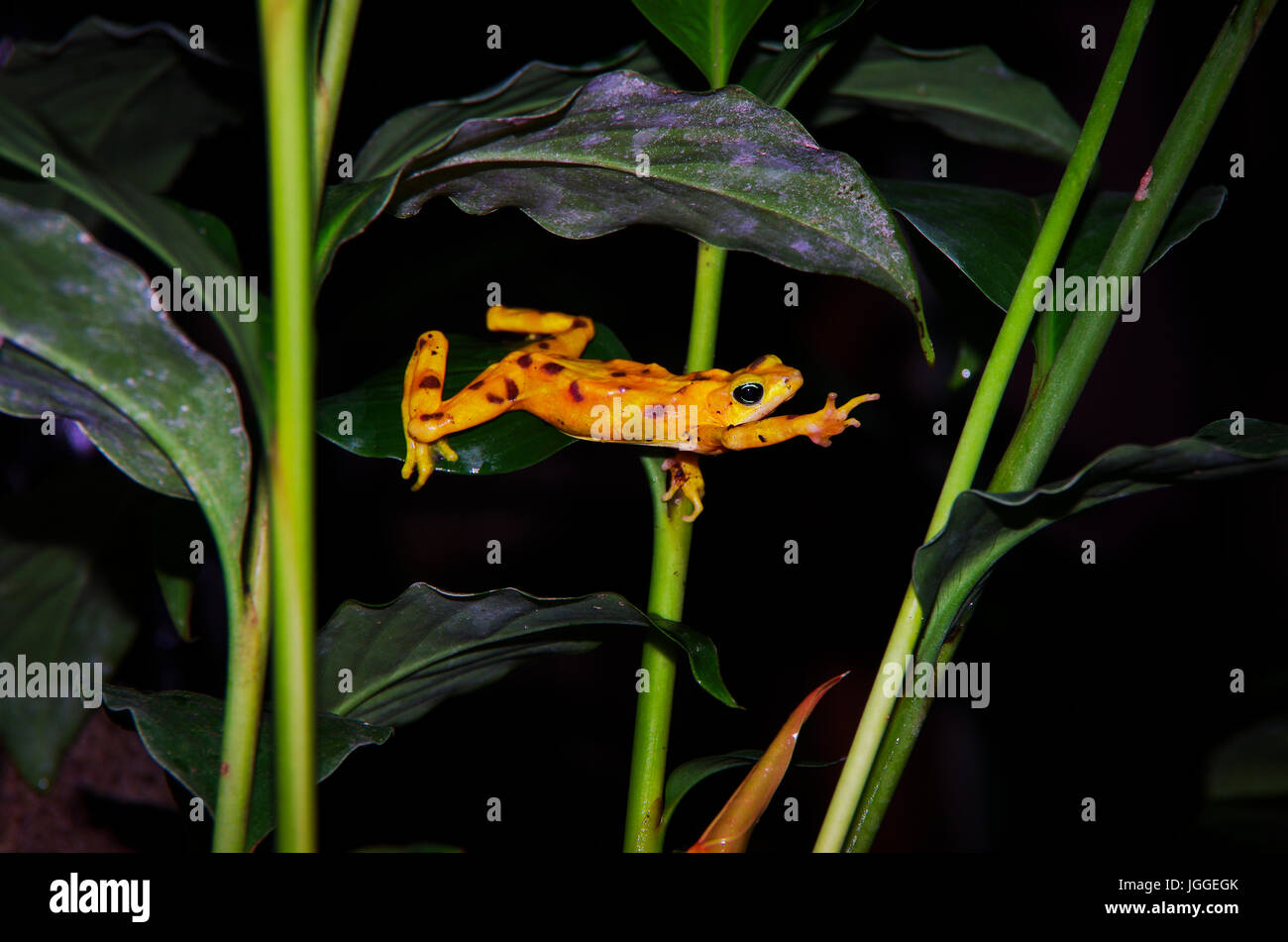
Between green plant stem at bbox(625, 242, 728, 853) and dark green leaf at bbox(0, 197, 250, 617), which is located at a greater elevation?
dark green leaf at bbox(0, 197, 250, 617)

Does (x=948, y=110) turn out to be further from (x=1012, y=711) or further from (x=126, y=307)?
(x=1012, y=711)

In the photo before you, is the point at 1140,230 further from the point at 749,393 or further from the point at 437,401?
the point at 437,401

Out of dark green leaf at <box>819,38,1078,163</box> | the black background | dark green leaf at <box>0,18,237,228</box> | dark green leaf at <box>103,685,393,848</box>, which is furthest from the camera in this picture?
the black background

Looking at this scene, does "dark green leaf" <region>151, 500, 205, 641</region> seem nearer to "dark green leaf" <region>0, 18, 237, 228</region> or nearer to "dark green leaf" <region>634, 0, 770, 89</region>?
"dark green leaf" <region>0, 18, 237, 228</region>

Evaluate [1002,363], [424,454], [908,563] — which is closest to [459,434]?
[424,454]

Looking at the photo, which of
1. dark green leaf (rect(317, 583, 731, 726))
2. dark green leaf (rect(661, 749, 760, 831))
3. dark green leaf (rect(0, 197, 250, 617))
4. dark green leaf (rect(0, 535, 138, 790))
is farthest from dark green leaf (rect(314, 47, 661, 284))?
dark green leaf (rect(0, 535, 138, 790))

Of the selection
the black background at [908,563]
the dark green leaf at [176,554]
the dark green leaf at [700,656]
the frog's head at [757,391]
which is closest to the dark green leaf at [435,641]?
the dark green leaf at [700,656]
